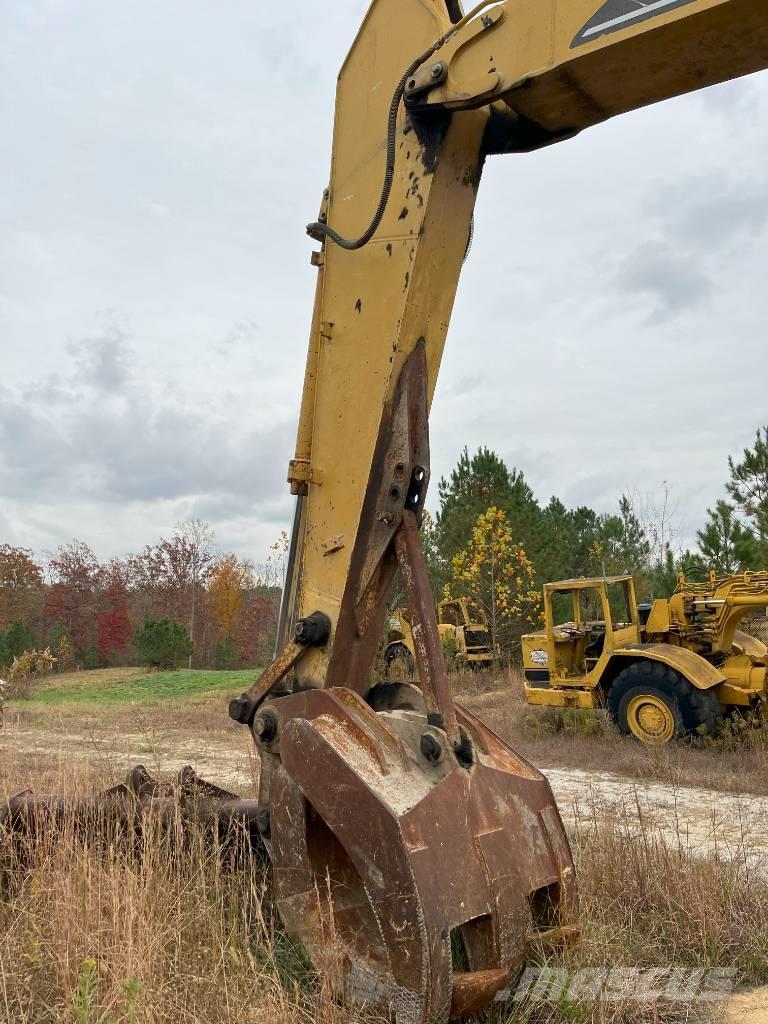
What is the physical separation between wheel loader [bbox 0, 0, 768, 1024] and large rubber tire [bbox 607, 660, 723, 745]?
24.6 feet

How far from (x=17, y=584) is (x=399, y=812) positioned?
39994 millimetres

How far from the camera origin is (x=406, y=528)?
3182 mm

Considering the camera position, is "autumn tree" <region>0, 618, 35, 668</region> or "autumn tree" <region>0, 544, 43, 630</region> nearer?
"autumn tree" <region>0, 618, 35, 668</region>

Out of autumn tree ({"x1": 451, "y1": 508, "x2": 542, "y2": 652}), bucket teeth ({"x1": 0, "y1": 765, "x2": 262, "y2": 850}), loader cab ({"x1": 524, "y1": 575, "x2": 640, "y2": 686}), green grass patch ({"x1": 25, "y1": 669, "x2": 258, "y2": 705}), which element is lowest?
green grass patch ({"x1": 25, "y1": 669, "x2": 258, "y2": 705})

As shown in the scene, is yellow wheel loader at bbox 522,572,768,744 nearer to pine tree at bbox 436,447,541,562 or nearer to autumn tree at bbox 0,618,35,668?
pine tree at bbox 436,447,541,562

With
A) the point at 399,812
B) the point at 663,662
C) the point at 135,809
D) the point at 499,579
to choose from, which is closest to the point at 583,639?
the point at 663,662

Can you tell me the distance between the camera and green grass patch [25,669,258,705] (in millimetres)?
20648

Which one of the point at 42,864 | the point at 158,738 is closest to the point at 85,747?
the point at 158,738

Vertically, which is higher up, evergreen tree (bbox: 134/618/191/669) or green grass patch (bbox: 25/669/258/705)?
evergreen tree (bbox: 134/618/191/669)

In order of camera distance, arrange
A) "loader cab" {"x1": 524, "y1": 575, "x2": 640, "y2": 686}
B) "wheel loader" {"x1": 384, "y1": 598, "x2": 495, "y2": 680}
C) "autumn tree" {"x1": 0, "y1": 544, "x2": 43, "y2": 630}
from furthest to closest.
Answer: "autumn tree" {"x1": 0, "y1": 544, "x2": 43, "y2": 630} → "wheel loader" {"x1": 384, "y1": 598, "x2": 495, "y2": 680} → "loader cab" {"x1": 524, "y1": 575, "x2": 640, "y2": 686}

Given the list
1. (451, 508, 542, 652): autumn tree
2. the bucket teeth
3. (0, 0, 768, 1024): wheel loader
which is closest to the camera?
(0, 0, 768, 1024): wheel loader

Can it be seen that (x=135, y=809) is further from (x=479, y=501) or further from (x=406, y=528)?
(x=479, y=501)

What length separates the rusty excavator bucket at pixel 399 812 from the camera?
8.16 ft

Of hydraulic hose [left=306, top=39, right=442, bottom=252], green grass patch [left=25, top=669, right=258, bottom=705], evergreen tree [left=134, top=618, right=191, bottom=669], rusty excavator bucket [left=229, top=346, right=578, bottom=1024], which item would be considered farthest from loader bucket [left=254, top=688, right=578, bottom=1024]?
evergreen tree [left=134, top=618, right=191, bottom=669]
